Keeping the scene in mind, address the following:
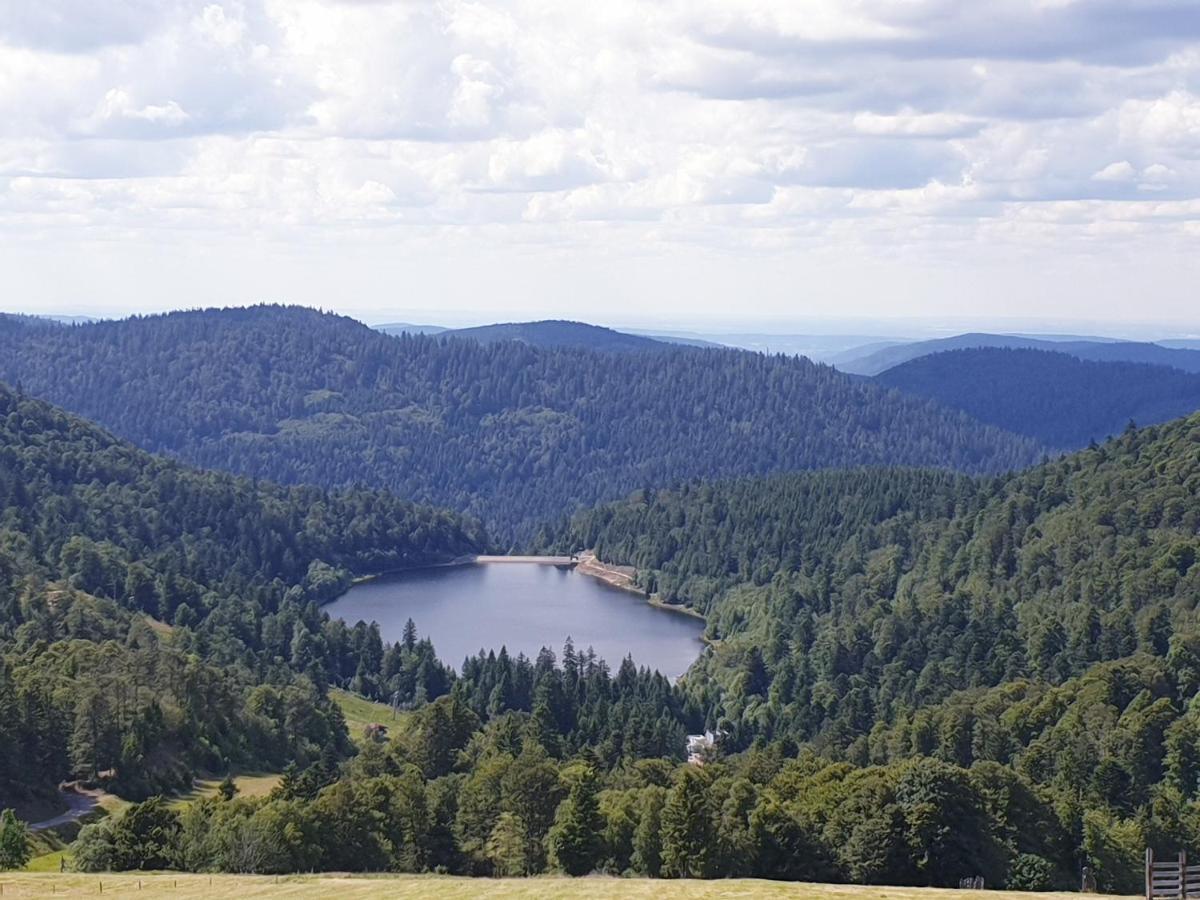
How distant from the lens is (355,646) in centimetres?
19175

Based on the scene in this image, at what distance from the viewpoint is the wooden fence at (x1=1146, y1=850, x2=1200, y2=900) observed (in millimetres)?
47812

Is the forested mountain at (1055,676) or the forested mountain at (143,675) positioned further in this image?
the forested mountain at (1055,676)

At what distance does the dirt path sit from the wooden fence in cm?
6485

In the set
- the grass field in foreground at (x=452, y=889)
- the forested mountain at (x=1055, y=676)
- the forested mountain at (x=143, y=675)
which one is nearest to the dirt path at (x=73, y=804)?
the forested mountain at (x=143, y=675)

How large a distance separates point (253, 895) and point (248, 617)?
139571 mm

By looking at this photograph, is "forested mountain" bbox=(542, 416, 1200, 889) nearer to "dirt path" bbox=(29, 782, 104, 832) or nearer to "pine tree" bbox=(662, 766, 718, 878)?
"pine tree" bbox=(662, 766, 718, 878)

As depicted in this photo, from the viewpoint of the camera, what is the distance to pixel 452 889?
5581 cm

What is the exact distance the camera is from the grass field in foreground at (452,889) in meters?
53.7

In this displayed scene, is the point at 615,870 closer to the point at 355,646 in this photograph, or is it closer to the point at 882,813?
the point at 882,813

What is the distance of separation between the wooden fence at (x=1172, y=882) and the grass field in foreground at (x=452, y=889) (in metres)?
3.46

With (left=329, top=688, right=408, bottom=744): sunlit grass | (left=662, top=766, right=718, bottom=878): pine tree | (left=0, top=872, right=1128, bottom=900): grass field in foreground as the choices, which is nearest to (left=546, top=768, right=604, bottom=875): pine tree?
(left=662, top=766, right=718, bottom=878): pine tree

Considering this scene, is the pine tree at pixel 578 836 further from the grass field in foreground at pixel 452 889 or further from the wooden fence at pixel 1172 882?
the wooden fence at pixel 1172 882

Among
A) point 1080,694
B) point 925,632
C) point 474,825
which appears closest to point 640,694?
point 925,632

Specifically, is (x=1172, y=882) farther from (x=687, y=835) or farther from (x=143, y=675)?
(x=143, y=675)
